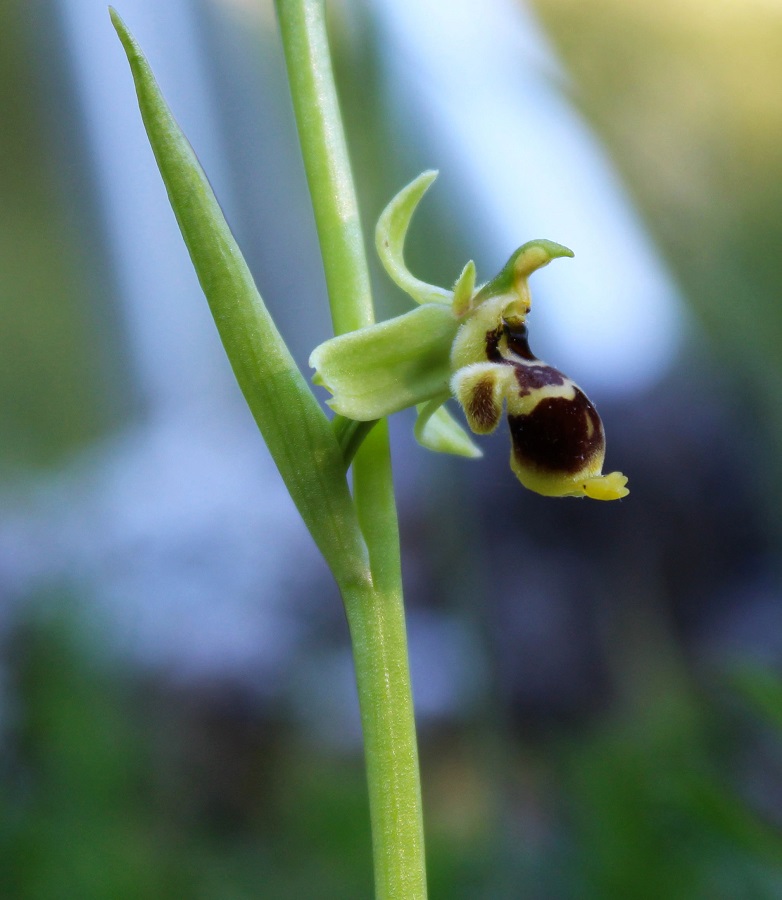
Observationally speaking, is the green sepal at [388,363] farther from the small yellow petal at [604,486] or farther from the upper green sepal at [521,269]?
the small yellow petal at [604,486]

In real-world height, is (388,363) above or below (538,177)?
below

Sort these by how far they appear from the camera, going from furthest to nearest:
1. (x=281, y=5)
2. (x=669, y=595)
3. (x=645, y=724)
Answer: (x=669, y=595) < (x=645, y=724) < (x=281, y=5)

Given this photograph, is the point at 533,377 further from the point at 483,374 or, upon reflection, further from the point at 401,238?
the point at 401,238

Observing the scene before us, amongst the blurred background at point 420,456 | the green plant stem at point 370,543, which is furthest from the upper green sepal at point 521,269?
the blurred background at point 420,456

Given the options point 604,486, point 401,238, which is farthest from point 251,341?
point 604,486

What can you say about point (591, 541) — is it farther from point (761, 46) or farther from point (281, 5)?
point (281, 5)

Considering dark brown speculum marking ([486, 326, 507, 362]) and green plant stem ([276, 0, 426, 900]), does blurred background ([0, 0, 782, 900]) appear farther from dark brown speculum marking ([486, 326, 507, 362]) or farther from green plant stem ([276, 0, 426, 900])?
dark brown speculum marking ([486, 326, 507, 362])

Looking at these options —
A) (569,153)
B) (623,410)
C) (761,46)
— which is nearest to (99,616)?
→ (623,410)
